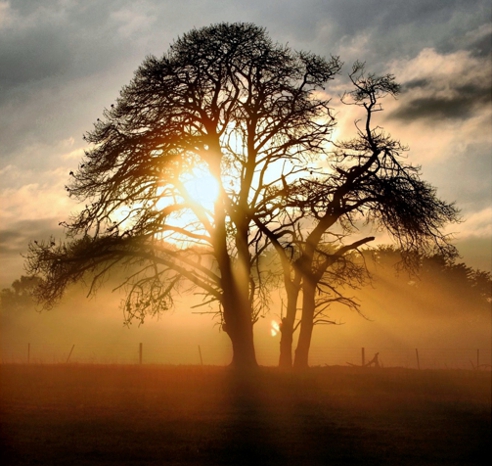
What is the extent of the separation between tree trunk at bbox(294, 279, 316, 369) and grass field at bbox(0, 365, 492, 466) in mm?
2147

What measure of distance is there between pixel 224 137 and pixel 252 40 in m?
3.78

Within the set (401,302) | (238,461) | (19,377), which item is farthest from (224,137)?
(401,302)

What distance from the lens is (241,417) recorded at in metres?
16.0

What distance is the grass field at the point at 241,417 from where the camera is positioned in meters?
12.5

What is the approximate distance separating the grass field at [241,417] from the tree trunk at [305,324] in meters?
2.15

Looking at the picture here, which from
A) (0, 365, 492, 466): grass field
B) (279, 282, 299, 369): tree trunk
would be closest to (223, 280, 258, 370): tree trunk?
Answer: (0, 365, 492, 466): grass field

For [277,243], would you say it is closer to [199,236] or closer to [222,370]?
[199,236]

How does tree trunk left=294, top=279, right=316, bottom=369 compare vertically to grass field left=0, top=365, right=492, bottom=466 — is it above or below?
above

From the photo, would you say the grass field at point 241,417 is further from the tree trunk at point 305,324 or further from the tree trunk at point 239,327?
the tree trunk at point 305,324

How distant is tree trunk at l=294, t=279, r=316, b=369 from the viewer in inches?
986

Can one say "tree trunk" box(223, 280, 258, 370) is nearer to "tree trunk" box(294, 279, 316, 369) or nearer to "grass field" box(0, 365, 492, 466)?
"grass field" box(0, 365, 492, 466)

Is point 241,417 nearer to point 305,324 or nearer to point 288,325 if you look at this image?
point 305,324

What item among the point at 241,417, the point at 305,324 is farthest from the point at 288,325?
the point at 241,417

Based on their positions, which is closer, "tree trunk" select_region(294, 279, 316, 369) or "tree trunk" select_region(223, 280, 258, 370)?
"tree trunk" select_region(223, 280, 258, 370)
